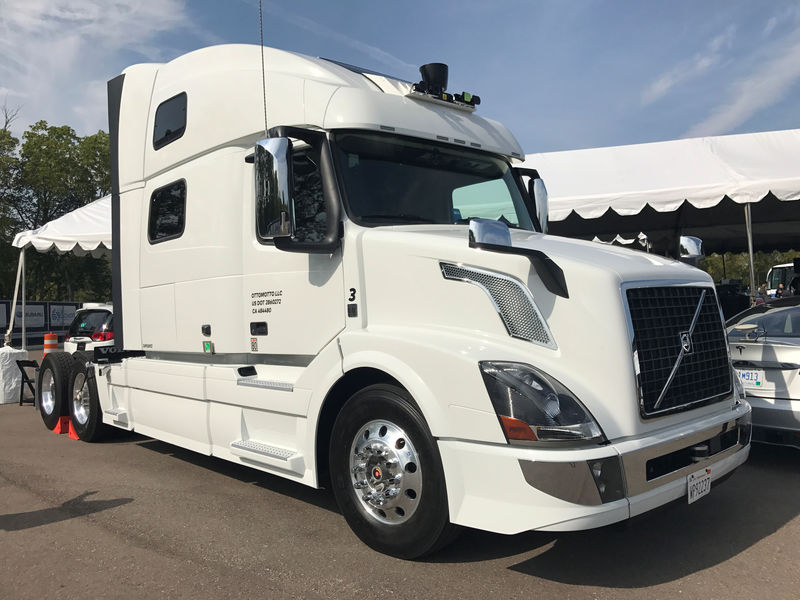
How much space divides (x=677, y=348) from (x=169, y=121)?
185 inches

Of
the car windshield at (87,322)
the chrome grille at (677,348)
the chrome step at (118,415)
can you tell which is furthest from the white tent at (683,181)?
the car windshield at (87,322)

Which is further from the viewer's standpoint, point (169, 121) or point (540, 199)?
point (169, 121)

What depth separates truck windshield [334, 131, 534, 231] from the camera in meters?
4.08

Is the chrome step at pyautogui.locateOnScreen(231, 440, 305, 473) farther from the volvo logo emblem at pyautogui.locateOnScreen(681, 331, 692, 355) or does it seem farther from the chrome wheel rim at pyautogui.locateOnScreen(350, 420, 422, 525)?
the volvo logo emblem at pyautogui.locateOnScreen(681, 331, 692, 355)

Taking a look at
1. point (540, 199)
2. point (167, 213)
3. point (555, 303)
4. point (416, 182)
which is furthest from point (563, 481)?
point (167, 213)

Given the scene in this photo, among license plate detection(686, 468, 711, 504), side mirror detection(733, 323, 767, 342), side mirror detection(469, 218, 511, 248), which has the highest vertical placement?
side mirror detection(469, 218, 511, 248)

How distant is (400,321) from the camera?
145 inches

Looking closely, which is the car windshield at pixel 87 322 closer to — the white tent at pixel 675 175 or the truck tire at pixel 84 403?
the truck tire at pixel 84 403

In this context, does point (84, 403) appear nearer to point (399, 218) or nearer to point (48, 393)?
point (48, 393)

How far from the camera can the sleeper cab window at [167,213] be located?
5.48m

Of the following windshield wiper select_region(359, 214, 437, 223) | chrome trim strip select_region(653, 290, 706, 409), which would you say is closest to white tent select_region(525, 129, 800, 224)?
chrome trim strip select_region(653, 290, 706, 409)

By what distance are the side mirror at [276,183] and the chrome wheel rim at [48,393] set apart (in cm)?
550

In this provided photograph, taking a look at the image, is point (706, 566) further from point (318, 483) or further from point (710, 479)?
point (318, 483)

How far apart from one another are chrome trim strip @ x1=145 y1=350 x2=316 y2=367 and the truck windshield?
113cm
